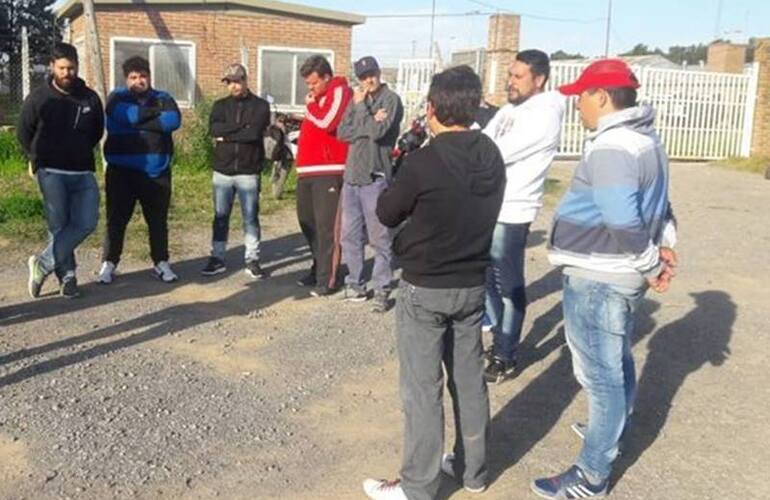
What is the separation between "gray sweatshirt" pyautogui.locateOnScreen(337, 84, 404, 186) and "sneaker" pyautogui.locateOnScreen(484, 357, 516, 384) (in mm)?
1900

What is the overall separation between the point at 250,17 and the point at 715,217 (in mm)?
10858

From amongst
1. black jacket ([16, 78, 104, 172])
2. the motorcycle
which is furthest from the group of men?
the motorcycle

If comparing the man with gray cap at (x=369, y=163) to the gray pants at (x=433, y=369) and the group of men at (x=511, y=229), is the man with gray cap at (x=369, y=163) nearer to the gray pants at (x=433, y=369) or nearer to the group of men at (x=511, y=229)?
the group of men at (x=511, y=229)

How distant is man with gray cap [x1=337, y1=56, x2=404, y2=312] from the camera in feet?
21.2

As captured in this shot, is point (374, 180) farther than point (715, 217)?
No

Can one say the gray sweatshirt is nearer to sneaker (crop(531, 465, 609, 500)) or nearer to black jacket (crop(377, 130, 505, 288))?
black jacket (crop(377, 130, 505, 288))

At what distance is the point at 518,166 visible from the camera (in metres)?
5.07

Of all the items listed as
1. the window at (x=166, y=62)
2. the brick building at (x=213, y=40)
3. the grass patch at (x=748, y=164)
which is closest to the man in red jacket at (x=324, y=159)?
the brick building at (x=213, y=40)

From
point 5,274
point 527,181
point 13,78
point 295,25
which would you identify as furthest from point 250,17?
point 527,181

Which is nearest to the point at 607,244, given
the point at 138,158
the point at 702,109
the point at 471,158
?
the point at 471,158

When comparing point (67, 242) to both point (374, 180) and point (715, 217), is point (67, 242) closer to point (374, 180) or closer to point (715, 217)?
point (374, 180)

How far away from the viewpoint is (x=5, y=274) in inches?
284

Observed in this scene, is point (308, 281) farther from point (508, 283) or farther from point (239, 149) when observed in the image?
point (508, 283)

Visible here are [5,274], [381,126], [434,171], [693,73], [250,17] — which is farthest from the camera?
[693,73]
